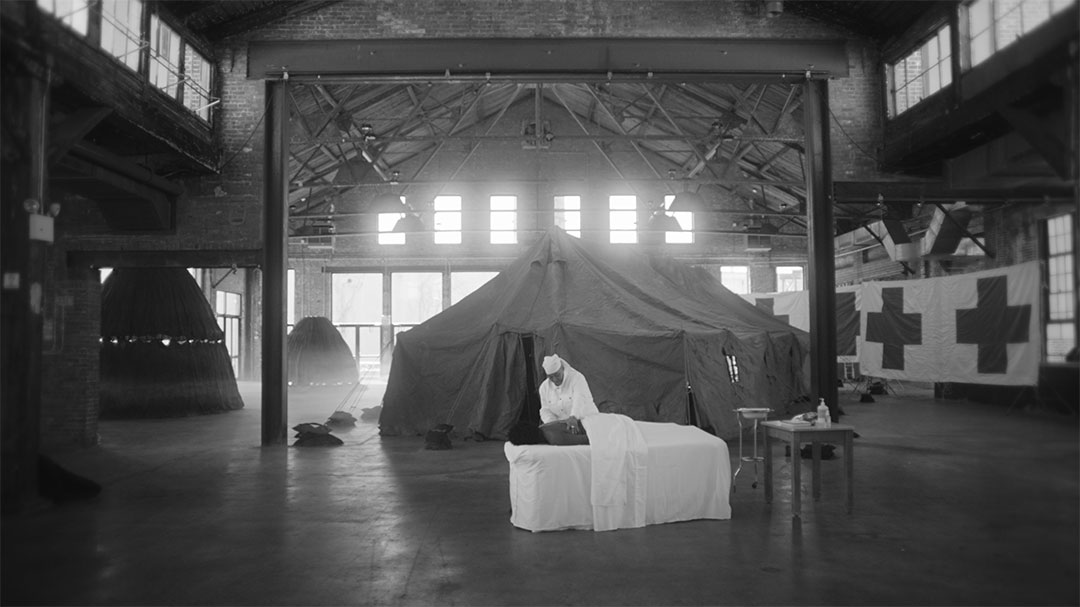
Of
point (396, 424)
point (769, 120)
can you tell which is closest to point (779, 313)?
point (769, 120)

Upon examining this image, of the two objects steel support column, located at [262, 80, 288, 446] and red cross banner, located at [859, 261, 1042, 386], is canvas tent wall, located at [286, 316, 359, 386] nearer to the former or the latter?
steel support column, located at [262, 80, 288, 446]

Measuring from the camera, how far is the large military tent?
10062mm

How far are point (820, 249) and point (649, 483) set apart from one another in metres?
5.07

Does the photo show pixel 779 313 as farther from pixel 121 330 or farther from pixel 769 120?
pixel 121 330

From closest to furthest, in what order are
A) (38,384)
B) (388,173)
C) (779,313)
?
(38,384) < (779,313) < (388,173)

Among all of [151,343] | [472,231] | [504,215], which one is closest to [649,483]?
[151,343]

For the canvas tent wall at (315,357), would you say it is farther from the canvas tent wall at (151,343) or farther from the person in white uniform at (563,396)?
the person in white uniform at (563,396)

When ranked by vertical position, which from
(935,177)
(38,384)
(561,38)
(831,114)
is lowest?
(38,384)

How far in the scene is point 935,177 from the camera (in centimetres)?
305

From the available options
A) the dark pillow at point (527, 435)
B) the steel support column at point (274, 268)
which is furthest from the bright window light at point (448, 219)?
the dark pillow at point (527, 435)

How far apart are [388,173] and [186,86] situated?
461 inches

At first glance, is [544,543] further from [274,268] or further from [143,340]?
[143,340]

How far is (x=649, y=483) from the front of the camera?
505 centimetres

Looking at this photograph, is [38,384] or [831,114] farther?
[831,114]
